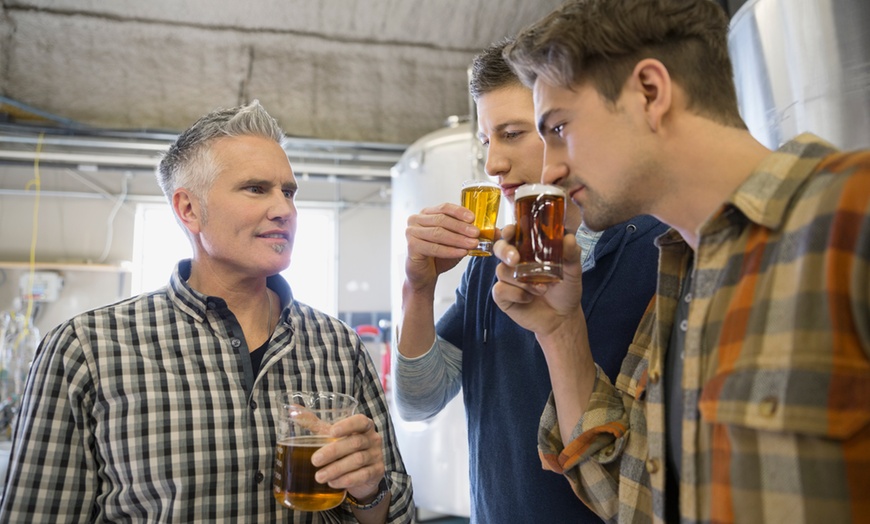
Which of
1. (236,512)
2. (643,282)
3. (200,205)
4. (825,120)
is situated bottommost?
(236,512)

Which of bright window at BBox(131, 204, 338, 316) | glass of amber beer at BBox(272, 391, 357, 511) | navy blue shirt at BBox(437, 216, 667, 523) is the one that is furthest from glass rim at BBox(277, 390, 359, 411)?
bright window at BBox(131, 204, 338, 316)

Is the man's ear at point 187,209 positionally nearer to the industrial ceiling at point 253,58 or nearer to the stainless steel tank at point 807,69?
the stainless steel tank at point 807,69

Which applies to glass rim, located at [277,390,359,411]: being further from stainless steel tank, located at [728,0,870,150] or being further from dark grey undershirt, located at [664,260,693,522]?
stainless steel tank, located at [728,0,870,150]

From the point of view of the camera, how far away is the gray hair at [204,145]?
1644 millimetres

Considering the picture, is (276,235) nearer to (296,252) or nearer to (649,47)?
(649,47)

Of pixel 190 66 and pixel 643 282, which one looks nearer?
pixel 643 282

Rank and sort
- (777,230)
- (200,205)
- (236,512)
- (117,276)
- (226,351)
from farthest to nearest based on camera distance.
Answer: (117,276) → (200,205) → (226,351) → (236,512) → (777,230)

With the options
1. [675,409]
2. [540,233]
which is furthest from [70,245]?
[675,409]

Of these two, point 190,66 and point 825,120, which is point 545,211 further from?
point 190,66

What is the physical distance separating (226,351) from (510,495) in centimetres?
73

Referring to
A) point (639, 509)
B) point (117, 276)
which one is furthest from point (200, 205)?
point (117, 276)

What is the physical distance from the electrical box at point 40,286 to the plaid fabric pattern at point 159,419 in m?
4.11

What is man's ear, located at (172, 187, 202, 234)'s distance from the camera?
5.41 feet

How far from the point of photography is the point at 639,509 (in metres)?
1.06
